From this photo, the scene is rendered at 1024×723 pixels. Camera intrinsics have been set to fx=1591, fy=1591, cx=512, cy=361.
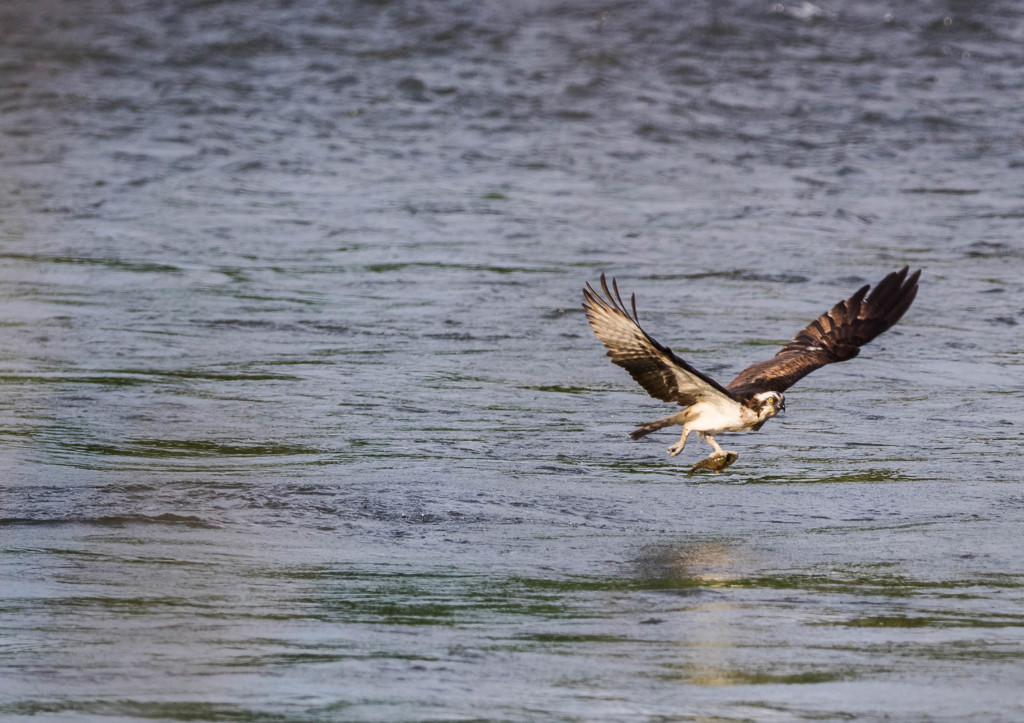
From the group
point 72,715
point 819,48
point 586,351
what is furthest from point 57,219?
point 819,48

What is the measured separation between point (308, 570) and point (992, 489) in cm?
360

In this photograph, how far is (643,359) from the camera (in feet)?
23.2

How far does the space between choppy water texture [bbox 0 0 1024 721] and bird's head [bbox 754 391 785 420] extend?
63 cm

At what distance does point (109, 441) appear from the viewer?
900 centimetres

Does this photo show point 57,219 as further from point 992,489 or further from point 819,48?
point 819,48

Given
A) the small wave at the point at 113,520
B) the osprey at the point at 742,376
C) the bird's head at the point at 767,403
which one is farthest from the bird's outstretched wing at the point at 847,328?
the small wave at the point at 113,520

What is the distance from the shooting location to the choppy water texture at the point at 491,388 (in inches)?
233

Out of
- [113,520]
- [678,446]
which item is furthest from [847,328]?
[113,520]

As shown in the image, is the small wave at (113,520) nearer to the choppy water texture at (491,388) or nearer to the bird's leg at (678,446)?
the choppy water texture at (491,388)

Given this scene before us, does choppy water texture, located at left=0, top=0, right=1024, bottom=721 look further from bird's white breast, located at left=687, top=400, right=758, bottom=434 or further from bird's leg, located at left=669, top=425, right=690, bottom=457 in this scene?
bird's white breast, located at left=687, top=400, right=758, bottom=434

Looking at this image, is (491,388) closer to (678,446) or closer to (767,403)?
(678,446)

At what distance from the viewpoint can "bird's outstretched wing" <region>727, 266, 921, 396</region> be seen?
26.7 ft

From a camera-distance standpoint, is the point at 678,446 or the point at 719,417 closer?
the point at 719,417

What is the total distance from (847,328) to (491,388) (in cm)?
261
